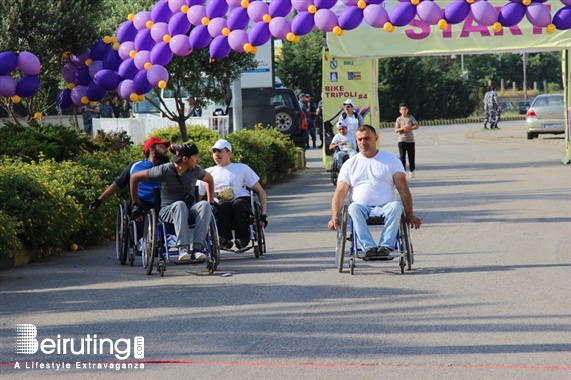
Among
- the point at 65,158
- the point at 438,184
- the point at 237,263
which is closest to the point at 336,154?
the point at 438,184

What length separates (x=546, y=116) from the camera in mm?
37219

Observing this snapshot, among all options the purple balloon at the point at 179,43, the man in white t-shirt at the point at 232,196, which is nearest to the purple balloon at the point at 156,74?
the purple balloon at the point at 179,43

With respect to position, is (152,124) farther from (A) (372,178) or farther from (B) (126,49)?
(A) (372,178)

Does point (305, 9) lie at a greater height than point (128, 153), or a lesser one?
greater

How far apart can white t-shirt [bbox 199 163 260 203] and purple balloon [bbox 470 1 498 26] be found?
181 inches

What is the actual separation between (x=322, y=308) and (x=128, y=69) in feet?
27.5

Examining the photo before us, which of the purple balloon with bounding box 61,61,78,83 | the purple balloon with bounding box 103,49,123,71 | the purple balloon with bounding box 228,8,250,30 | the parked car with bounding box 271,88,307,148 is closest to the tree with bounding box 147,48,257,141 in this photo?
the purple balloon with bounding box 61,61,78,83

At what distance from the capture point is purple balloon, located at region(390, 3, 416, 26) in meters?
15.8

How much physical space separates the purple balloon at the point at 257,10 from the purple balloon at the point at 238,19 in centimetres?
10

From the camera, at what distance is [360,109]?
26.2m

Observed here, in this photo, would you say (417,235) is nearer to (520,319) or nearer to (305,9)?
(305,9)

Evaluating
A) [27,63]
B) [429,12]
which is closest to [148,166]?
[27,63]

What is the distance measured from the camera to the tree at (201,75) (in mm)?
22172

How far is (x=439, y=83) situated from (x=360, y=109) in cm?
4145
